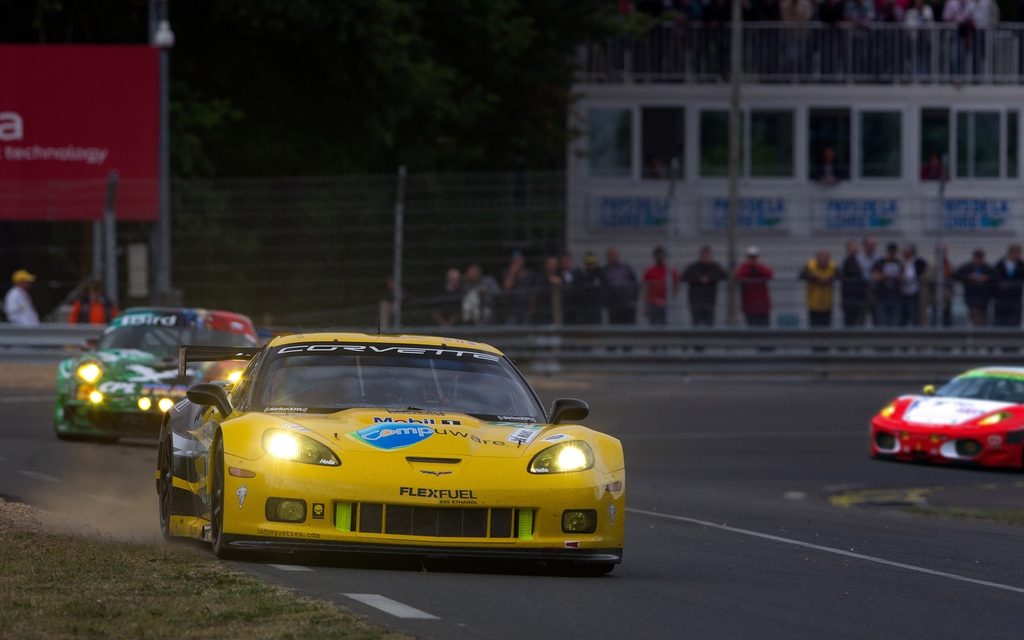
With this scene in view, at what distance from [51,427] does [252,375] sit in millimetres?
9289

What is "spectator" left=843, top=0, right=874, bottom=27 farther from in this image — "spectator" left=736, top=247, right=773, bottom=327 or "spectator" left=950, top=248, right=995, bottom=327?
"spectator" left=736, top=247, right=773, bottom=327

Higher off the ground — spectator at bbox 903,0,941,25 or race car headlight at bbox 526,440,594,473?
spectator at bbox 903,0,941,25

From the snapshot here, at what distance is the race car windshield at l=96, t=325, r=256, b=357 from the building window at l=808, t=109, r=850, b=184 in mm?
20249

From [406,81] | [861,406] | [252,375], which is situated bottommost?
[861,406]

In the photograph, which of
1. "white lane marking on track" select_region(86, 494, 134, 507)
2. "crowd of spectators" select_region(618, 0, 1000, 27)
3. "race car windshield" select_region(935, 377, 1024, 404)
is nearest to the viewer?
"white lane marking on track" select_region(86, 494, 134, 507)

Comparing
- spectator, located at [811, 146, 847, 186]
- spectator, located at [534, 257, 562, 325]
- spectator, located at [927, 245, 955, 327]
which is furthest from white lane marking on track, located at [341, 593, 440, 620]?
spectator, located at [811, 146, 847, 186]

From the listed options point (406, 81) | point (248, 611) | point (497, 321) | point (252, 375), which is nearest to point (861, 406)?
point (497, 321)

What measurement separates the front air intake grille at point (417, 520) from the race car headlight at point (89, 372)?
851 centimetres

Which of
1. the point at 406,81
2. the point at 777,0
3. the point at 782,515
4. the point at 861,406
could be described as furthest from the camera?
the point at 777,0

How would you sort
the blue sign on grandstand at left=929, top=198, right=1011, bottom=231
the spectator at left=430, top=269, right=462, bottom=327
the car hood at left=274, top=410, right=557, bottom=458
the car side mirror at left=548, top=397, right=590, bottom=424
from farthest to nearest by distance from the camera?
the blue sign on grandstand at left=929, top=198, right=1011, bottom=231 < the spectator at left=430, top=269, right=462, bottom=327 < the car side mirror at left=548, top=397, right=590, bottom=424 < the car hood at left=274, top=410, right=557, bottom=458

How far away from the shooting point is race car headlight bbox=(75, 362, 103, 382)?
15.7m

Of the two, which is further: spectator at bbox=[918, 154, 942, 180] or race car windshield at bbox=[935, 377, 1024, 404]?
spectator at bbox=[918, 154, 942, 180]

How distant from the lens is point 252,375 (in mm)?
8891

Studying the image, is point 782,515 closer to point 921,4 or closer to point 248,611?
point 248,611
